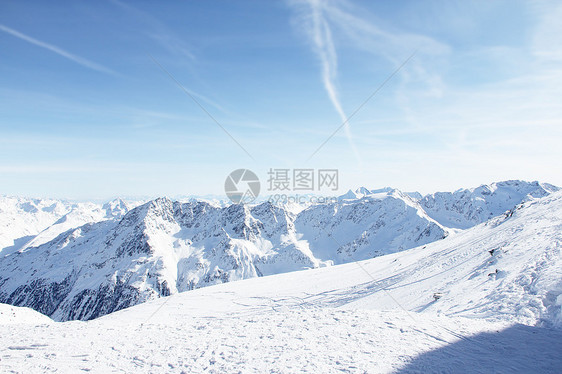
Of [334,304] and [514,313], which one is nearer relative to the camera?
[514,313]

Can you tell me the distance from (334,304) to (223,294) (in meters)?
16.7

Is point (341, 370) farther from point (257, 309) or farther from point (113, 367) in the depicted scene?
point (257, 309)

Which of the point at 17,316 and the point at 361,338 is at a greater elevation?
the point at 361,338

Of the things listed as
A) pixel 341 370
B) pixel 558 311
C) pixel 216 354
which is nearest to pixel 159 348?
pixel 216 354

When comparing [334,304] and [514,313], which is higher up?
[514,313]

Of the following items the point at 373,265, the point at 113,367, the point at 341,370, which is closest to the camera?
the point at 341,370

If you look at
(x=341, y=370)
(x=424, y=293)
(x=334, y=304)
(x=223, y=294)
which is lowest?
(x=223, y=294)

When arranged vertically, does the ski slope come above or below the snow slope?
above

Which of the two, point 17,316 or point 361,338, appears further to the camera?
point 17,316

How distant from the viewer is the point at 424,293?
2408 centimetres

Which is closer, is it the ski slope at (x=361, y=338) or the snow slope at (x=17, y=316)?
the ski slope at (x=361, y=338)

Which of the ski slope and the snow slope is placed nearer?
the ski slope

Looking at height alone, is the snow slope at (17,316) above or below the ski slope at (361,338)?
below

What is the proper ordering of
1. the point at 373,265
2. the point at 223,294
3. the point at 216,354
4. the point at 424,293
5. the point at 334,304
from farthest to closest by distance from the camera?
the point at 373,265, the point at 223,294, the point at 334,304, the point at 424,293, the point at 216,354
